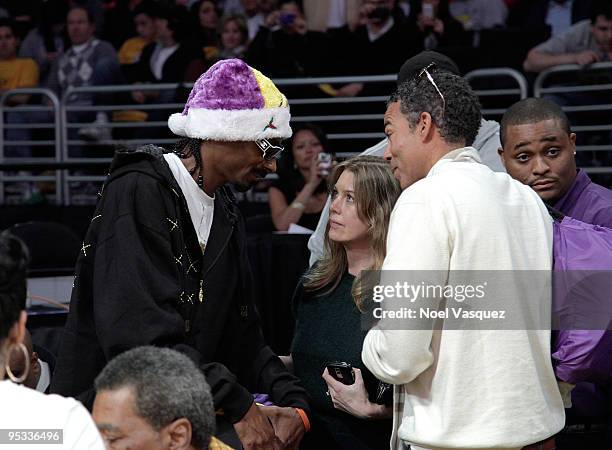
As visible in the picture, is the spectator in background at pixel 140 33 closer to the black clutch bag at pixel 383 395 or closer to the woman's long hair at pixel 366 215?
the woman's long hair at pixel 366 215

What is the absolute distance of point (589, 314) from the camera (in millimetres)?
3094

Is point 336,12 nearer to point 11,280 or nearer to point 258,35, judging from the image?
point 258,35

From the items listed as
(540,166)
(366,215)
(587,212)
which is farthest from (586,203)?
(366,215)

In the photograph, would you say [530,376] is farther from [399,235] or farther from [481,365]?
[399,235]

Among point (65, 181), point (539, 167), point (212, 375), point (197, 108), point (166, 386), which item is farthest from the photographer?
point (65, 181)

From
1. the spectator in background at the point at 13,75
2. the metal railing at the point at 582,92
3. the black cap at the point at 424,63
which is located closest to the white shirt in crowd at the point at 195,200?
the black cap at the point at 424,63

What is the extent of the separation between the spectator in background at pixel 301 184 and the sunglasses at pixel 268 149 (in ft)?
11.7

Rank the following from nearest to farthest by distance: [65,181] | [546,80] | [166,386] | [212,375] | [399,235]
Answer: [166,386] → [399,235] → [212,375] → [546,80] → [65,181]

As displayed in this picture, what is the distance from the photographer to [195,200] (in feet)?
11.1

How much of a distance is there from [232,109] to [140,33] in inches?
300

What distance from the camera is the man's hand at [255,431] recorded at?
3170mm

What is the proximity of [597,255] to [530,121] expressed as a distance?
3.33ft

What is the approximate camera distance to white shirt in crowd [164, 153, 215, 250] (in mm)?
3328

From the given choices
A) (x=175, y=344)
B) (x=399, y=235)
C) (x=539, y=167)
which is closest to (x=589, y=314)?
(x=399, y=235)
